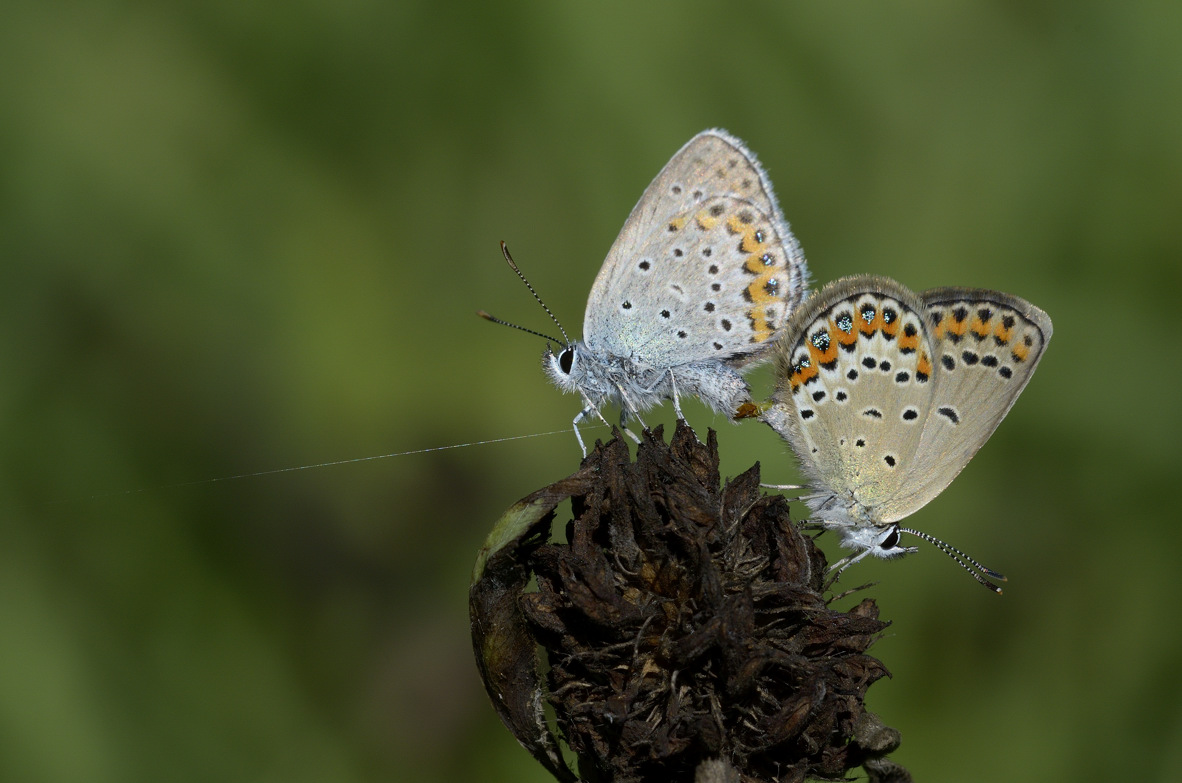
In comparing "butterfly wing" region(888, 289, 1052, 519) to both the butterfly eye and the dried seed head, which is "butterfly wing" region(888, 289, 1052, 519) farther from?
the butterfly eye

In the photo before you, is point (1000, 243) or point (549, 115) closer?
point (549, 115)

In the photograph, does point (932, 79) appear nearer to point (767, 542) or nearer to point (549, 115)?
point (549, 115)

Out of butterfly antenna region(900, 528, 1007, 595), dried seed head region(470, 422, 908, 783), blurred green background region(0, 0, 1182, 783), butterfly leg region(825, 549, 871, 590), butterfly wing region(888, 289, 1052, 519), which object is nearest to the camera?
dried seed head region(470, 422, 908, 783)

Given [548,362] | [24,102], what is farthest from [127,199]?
[548,362]

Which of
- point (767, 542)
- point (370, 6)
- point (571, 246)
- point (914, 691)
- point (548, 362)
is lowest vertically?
point (914, 691)

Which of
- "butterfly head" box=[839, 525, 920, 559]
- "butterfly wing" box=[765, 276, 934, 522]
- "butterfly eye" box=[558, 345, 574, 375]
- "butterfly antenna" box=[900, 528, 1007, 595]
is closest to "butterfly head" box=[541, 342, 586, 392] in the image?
"butterfly eye" box=[558, 345, 574, 375]

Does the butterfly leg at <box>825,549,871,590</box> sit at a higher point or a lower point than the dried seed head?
lower

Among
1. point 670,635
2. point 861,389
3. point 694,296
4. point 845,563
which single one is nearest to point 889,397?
point 861,389
